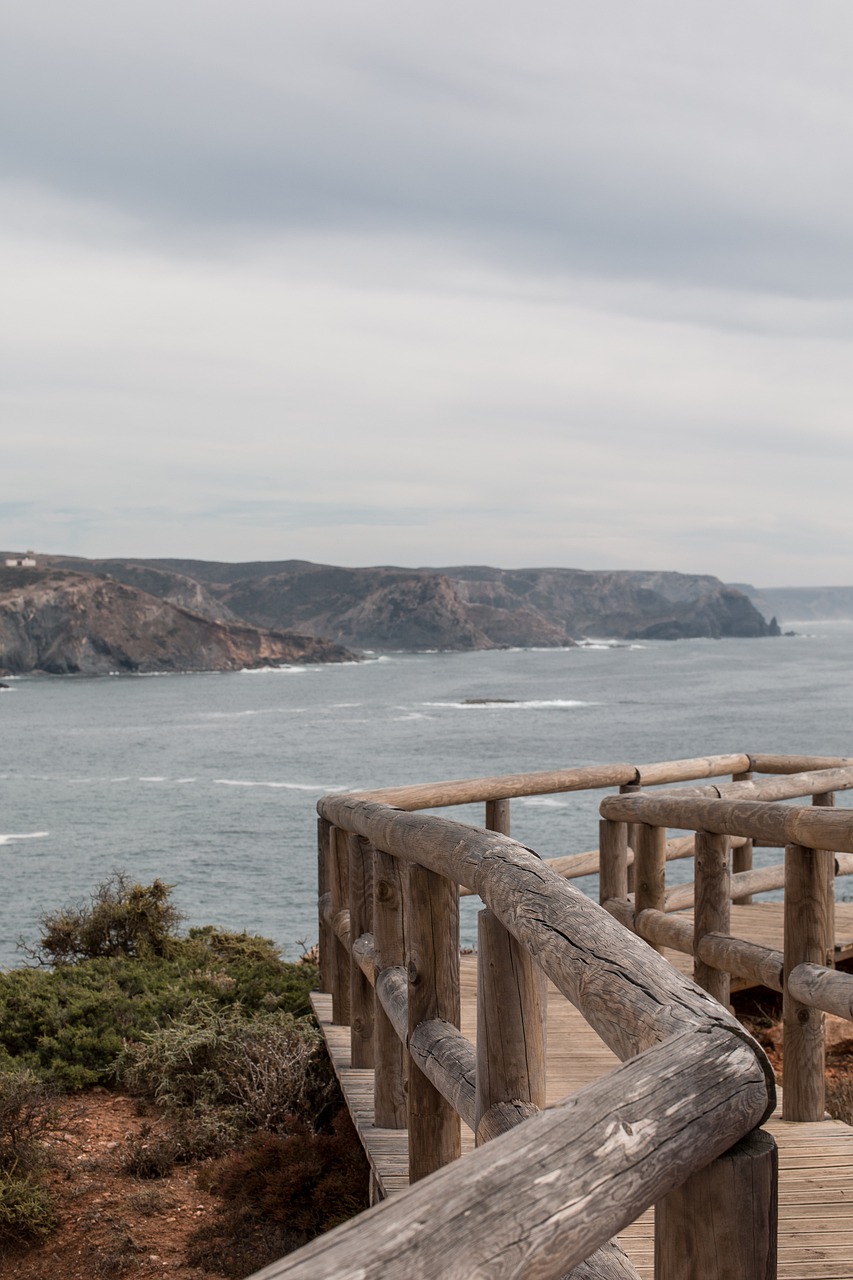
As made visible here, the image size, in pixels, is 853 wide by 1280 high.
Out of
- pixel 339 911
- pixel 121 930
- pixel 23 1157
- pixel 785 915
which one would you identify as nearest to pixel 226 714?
pixel 121 930

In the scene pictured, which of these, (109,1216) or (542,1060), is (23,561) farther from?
(542,1060)

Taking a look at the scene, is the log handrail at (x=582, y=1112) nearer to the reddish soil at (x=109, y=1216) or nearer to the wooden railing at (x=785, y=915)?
the wooden railing at (x=785, y=915)

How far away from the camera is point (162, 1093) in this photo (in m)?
6.26

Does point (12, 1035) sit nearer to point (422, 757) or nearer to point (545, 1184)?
point (545, 1184)

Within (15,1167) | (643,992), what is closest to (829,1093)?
(15,1167)

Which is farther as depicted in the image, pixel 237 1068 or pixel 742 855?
pixel 742 855

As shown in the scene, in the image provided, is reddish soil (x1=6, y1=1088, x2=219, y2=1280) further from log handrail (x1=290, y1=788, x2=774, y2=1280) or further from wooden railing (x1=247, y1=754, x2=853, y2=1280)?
log handrail (x1=290, y1=788, x2=774, y2=1280)

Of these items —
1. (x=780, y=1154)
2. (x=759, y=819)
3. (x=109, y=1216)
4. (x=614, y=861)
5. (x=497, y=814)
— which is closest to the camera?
(x=780, y=1154)

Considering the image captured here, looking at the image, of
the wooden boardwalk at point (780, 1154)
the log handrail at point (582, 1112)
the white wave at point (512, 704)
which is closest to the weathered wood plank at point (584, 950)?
the log handrail at point (582, 1112)

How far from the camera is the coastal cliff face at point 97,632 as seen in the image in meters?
139

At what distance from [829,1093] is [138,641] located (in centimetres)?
14130

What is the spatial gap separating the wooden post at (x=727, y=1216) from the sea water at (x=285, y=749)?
1013 centimetres

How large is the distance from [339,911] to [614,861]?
1.46m

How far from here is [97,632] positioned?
140 meters
